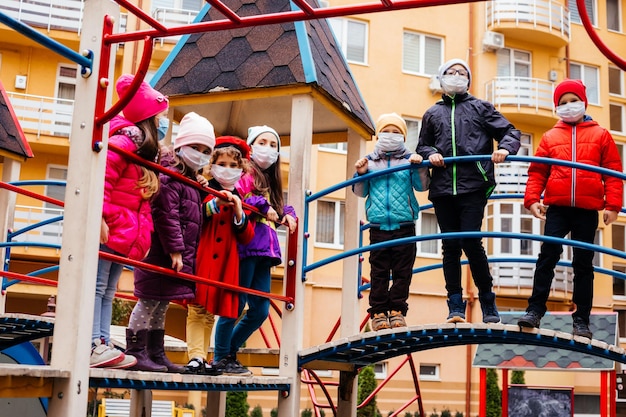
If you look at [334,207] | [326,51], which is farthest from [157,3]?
[326,51]

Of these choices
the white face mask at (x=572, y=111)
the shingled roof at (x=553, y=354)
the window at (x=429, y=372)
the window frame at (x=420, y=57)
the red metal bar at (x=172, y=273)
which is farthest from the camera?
the window frame at (x=420, y=57)

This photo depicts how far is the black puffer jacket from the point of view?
6070 mm

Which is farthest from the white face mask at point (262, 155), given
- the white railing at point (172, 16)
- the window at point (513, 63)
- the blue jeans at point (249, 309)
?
the window at point (513, 63)

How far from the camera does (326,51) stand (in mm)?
7230

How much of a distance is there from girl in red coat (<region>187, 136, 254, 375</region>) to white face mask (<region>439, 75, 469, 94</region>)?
173 cm

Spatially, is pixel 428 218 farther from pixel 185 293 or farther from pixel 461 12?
pixel 185 293

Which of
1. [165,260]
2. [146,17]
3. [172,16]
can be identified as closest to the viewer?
[146,17]

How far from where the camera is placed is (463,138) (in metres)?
6.30

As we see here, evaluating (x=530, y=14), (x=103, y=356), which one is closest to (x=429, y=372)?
(x=530, y=14)

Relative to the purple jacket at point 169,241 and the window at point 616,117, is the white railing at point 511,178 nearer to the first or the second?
the window at point 616,117

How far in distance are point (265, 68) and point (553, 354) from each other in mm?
9657

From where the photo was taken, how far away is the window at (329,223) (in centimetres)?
2433

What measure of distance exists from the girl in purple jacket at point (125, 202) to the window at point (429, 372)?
20.9 metres

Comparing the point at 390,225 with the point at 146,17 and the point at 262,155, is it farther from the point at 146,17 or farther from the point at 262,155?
the point at 146,17
